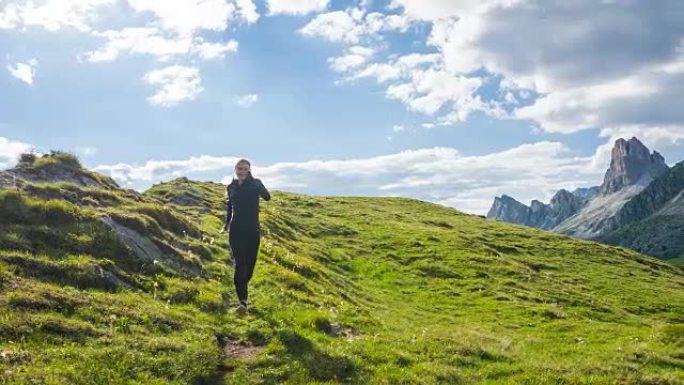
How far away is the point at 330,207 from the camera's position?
317 ft

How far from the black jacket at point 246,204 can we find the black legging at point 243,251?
0.20 meters

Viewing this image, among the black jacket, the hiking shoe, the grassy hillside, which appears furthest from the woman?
the grassy hillside

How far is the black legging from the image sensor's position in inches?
757

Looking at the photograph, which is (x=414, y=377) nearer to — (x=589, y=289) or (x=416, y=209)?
(x=589, y=289)

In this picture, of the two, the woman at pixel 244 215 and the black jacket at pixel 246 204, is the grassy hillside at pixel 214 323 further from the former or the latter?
the black jacket at pixel 246 204

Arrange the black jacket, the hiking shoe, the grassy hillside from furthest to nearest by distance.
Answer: the hiking shoe, the black jacket, the grassy hillside

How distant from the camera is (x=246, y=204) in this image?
19.2m

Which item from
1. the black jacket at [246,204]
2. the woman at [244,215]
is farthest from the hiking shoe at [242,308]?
the black jacket at [246,204]

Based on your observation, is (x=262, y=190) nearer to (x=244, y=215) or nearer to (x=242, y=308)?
(x=244, y=215)

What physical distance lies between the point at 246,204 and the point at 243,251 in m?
1.58

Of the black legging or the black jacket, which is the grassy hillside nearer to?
the black legging

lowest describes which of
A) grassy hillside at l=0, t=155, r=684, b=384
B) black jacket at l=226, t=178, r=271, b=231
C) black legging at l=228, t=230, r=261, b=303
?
grassy hillside at l=0, t=155, r=684, b=384

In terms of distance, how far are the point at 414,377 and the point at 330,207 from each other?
8115 centimetres

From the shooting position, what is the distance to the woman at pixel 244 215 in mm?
19188
